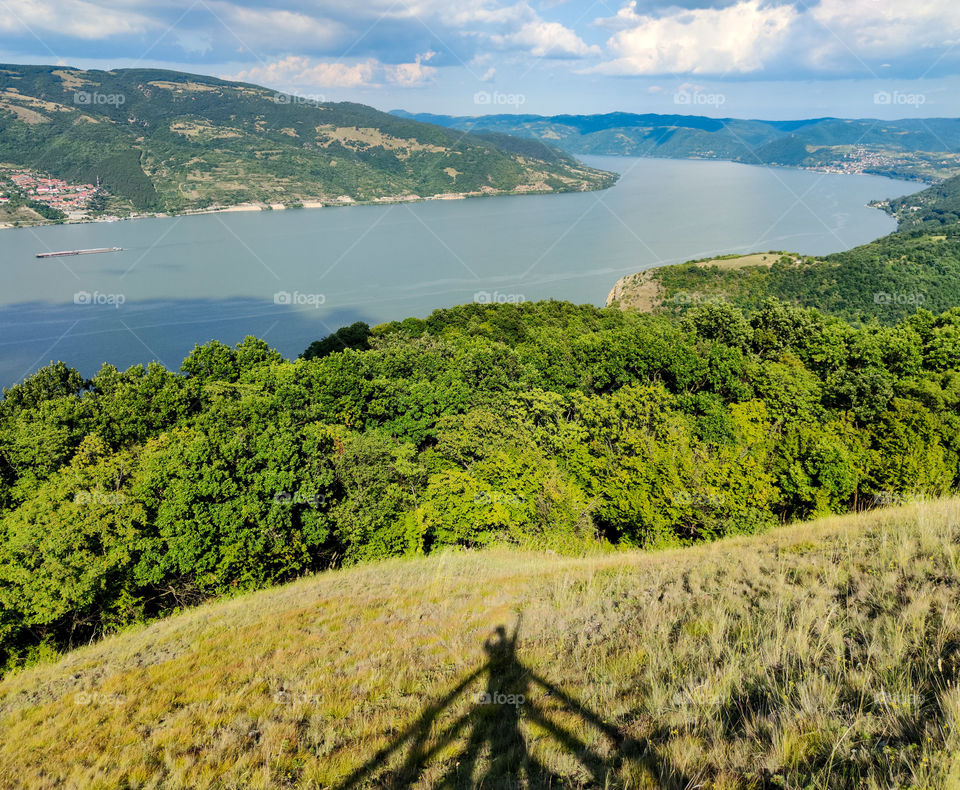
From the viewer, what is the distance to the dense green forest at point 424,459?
17.6m

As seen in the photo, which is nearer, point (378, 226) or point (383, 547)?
point (383, 547)

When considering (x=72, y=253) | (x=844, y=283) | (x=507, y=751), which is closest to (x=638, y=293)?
(x=844, y=283)

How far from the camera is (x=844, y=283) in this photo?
3797 inches

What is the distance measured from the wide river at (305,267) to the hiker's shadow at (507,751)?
7642cm

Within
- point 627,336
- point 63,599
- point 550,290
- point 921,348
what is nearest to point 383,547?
point 63,599

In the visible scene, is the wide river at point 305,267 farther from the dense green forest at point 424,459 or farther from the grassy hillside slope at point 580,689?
the grassy hillside slope at point 580,689

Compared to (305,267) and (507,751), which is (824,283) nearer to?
(305,267)

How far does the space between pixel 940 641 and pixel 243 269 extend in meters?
130

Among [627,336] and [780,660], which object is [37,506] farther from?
[627,336]

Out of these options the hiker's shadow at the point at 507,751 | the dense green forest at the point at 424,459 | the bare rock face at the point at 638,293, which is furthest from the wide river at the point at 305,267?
the hiker's shadow at the point at 507,751

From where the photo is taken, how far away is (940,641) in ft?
17.6

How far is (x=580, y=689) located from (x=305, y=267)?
125 metres

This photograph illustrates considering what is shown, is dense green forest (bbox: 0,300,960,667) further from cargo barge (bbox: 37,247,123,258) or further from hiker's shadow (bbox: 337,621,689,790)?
cargo barge (bbox: 37,247,123,258)

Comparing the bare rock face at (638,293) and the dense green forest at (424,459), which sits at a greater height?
the bare rock face at (638,293)
